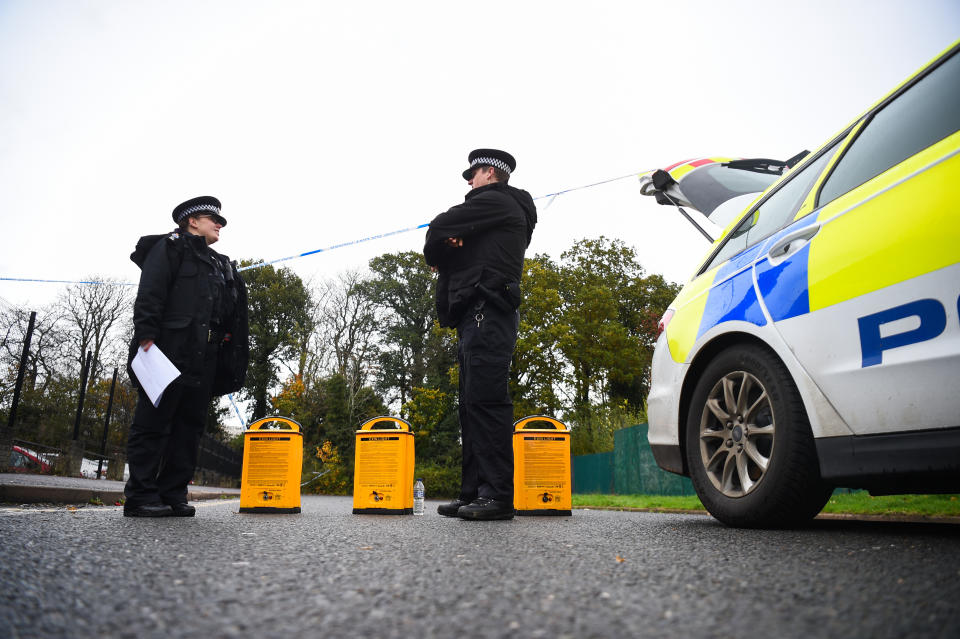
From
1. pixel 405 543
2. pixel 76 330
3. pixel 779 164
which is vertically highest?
pixel 76 330

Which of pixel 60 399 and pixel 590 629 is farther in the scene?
pixel 60 399

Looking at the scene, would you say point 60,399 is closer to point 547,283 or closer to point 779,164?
point 547,283

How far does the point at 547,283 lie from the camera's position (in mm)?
26375

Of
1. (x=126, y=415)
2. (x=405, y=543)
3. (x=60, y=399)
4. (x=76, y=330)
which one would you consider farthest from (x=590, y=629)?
(x=126, y=415)

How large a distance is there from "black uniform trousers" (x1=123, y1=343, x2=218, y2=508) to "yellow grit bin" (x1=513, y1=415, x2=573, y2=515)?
2.23 m

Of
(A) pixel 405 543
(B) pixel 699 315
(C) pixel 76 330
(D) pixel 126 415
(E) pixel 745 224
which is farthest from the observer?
(D) pixel 126 415

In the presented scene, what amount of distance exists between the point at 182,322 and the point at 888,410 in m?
3.77

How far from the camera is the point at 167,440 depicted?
3.79 meters

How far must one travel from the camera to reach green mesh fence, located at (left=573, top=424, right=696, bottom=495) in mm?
13084

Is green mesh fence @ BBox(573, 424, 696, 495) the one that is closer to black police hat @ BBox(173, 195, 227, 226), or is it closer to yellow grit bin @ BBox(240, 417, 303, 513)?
yellow grit bin @ BBox(240, 417, 303, 513)

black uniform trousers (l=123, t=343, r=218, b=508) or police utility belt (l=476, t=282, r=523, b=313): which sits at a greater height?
police utility belt (l=476, t=282, r=523, b=313)

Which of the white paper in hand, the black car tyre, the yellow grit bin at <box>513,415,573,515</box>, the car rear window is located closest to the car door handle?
the car rear window

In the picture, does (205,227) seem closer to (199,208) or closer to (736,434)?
(199,208)

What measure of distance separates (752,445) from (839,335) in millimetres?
693
